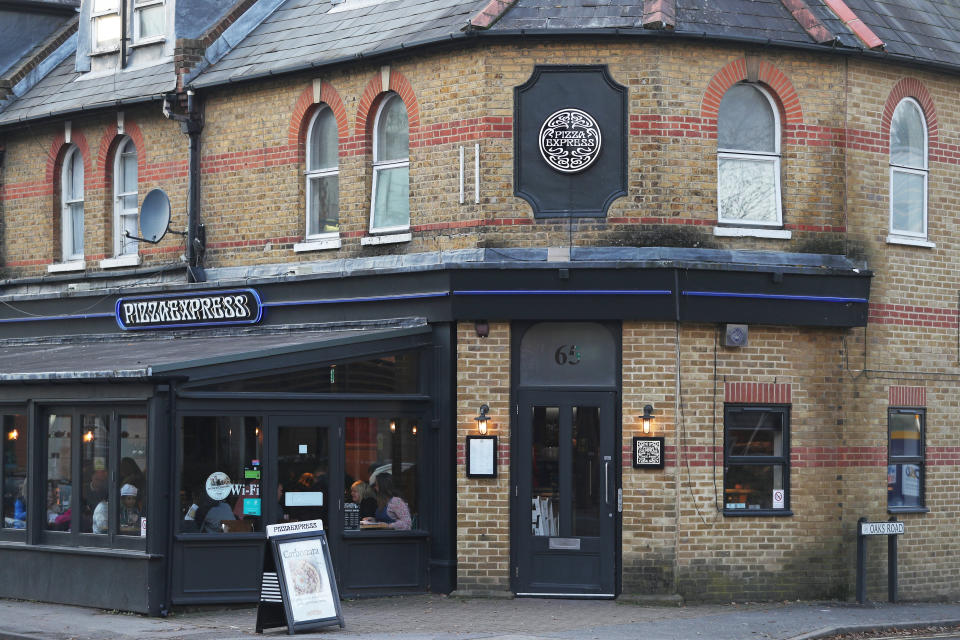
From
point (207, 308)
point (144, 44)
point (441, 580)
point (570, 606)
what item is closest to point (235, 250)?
point (207, 308)

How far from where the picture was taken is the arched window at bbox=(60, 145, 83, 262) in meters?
22.5

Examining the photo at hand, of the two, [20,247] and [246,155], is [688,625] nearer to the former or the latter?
[246,155]

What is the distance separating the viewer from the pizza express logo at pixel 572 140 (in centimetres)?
1712

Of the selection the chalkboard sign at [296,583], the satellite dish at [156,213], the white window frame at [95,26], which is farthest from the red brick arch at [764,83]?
the white window frame at [95,26]

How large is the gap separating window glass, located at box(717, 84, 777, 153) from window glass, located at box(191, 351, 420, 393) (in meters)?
4.61

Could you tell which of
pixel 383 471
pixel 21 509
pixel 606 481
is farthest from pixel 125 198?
pixel 606 481

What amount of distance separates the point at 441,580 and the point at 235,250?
555 centimetres

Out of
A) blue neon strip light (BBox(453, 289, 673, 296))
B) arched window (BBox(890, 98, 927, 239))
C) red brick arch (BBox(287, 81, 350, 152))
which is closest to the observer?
blue neon strip light (BBox(453, 289, 673, 296))

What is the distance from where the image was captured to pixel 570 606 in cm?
1644

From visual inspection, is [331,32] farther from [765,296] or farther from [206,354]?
[765,296]

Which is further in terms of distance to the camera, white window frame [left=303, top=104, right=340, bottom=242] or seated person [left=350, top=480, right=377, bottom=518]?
white window frame [left=303, top=104, right=340, bottom=242]

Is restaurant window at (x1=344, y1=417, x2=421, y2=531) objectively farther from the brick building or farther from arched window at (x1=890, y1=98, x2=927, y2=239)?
arched window at (x1=890, y1=98, x2=927, y2=239)

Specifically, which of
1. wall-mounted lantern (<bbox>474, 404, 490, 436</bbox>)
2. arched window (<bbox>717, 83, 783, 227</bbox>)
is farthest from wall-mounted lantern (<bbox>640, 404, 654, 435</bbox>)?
arched window (<bbox>717, 83, 783, 227</bbox>)

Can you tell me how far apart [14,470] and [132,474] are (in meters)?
2.67
